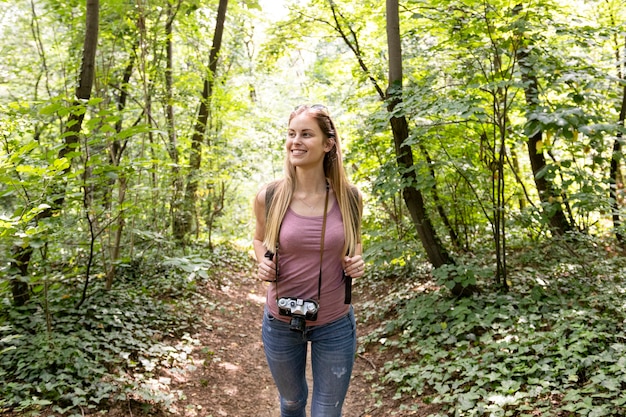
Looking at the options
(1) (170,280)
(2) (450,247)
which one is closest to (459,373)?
(2) (450,247)

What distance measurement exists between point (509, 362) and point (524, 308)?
1.28 m

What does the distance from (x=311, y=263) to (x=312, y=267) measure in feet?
0.07

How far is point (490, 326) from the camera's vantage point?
480cm

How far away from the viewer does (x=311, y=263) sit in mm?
2410

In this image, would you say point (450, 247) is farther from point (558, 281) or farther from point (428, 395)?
point (428, 395)

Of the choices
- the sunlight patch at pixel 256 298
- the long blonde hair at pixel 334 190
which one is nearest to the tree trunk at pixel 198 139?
the sunlight patch at pixel 256 298

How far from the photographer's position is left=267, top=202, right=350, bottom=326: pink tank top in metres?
2.40

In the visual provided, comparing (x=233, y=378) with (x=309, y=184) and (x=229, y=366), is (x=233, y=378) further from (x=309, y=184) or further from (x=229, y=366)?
(x=309, y=184)

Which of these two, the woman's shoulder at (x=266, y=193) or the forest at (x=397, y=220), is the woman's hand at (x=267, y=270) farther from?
the forest at (x=397, y=220)

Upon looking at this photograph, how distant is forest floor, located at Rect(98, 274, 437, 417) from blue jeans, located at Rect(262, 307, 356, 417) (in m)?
1.72

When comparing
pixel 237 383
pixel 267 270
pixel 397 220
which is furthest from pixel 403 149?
pixel 267 270

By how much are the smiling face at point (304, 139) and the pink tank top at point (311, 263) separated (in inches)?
12.9

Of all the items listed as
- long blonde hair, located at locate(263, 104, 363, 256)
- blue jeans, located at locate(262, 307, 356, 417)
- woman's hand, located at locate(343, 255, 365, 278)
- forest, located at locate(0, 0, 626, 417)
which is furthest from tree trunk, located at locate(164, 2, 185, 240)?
woman's hand, located at locate(343, 255, 365, 278)

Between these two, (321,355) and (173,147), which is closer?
(321,355)
